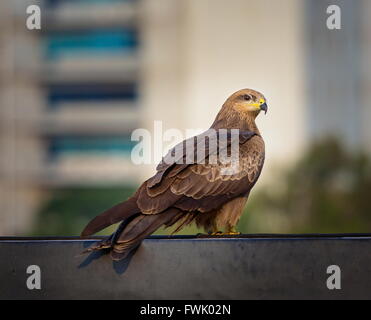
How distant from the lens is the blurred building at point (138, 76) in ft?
159

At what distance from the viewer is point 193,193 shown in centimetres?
555

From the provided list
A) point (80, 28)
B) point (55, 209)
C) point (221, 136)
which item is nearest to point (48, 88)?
point (80, 28)

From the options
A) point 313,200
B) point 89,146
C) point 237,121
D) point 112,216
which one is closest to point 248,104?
point 237,121

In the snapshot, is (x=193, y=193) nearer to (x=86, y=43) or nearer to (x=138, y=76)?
(x=86, y=43)

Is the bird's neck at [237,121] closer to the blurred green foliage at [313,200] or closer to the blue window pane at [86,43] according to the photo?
the blurred green foliage at [313,200]

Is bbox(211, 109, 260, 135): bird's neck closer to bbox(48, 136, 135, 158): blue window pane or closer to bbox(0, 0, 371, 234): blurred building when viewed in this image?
bbox(0, 0, 371, 234): blurred building

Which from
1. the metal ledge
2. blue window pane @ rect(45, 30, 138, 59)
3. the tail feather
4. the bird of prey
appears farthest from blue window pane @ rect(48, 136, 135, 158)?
the metal ledge

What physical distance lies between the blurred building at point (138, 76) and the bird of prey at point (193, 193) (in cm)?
4090

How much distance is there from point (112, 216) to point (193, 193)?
2.16 feet

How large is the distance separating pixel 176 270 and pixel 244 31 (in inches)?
1685

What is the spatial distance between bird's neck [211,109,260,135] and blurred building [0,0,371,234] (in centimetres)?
4029

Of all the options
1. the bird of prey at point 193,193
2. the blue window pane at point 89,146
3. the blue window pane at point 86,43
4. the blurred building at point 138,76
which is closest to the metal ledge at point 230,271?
the bird of prey at point 193,193
